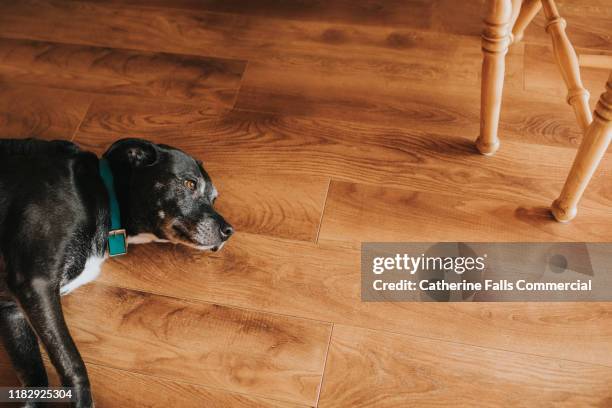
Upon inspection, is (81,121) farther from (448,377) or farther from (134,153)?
(448,377)

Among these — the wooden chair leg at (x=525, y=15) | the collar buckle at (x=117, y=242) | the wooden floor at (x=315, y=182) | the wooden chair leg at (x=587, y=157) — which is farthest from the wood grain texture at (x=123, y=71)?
the wooden chair leg at (x=587, y=157)

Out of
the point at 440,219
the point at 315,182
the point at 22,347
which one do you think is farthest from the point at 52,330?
the point at 440,219

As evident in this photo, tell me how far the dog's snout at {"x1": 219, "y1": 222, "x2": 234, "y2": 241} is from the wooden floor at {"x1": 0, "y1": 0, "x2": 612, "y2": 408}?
0.10 m

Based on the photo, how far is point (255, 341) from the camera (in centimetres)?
133

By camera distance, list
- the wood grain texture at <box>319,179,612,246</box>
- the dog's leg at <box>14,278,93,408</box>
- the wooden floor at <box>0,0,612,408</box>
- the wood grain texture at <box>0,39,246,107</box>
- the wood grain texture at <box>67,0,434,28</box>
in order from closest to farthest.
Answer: the dog's leg at <box>14,278,93,408</box>, the wooden floor at <box>0,0,612,408</box>, the wood grain texture at <box>319,179,612,246</box>, the wood grain texture at <box>0,39,246,107</box>, the wood grain texture at <box>67,0,434,28</box>

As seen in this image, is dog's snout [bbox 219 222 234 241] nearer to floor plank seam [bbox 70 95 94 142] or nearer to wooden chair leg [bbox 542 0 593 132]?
floor plank seam [bbox 70 95 94 142]

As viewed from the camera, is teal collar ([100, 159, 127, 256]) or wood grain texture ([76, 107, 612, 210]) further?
wood grain texture ([76, 107, 612, 210])

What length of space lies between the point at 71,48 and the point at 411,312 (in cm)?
144

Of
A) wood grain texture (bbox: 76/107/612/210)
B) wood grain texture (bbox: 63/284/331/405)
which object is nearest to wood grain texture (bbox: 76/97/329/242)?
wood grain texture (bbox: 76/107/612/210)

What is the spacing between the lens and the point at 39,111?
5.78 feet

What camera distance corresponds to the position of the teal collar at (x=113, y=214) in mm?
1315

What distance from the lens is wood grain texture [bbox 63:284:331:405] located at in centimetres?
128

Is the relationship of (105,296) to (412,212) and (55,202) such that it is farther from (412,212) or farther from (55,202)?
(412,212)

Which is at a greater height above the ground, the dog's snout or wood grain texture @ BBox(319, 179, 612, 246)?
the dog's snout
